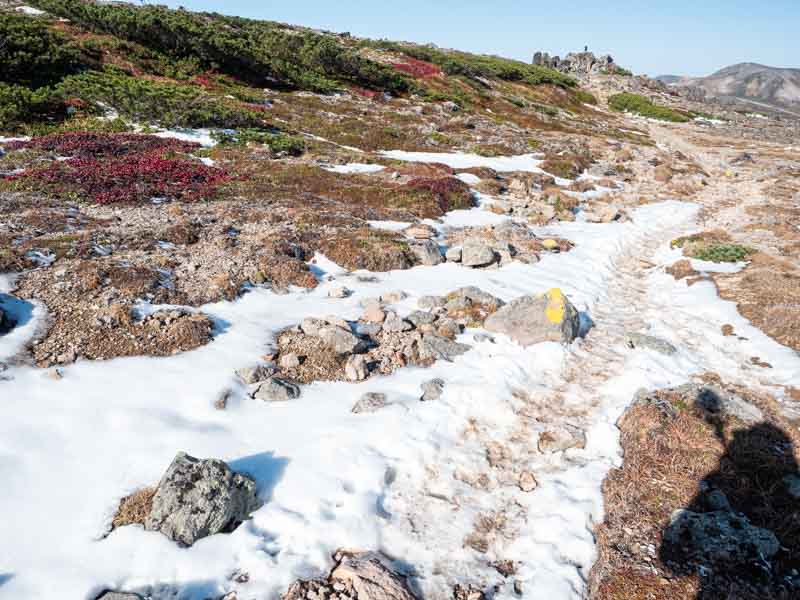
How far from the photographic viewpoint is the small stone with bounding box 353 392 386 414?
27.6 ft

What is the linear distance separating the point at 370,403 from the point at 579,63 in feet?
508

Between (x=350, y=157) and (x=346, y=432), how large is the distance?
22.4m

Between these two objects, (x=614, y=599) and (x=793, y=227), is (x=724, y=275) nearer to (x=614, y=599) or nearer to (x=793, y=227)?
(x=793, y=227)

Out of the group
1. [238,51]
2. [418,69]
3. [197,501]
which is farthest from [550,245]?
[418,69]

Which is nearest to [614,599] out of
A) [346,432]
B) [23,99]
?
[346,432]

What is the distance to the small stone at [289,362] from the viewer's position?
9.29m

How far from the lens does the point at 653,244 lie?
68.4 ft

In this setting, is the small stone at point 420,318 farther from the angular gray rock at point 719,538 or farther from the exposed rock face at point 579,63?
the exposed rock face at point 579,63

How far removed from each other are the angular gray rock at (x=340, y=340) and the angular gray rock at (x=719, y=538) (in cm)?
651

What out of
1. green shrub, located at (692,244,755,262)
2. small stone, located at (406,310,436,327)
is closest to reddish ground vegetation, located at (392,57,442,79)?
green shrub, located at (692,244,755,262)

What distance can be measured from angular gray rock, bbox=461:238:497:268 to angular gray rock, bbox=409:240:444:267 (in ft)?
2.85

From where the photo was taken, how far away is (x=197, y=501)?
568cm

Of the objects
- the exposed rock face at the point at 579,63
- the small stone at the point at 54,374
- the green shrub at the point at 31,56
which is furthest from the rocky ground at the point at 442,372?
the exposed rock face at the point at 579,63

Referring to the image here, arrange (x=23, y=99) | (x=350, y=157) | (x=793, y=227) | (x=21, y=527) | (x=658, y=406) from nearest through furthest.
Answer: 1. (x=21, y=527)
2. (x=658, y=406)
3. (x=793, y=227)
4. (x=23, y=99)
5. (x=350, y=157)
